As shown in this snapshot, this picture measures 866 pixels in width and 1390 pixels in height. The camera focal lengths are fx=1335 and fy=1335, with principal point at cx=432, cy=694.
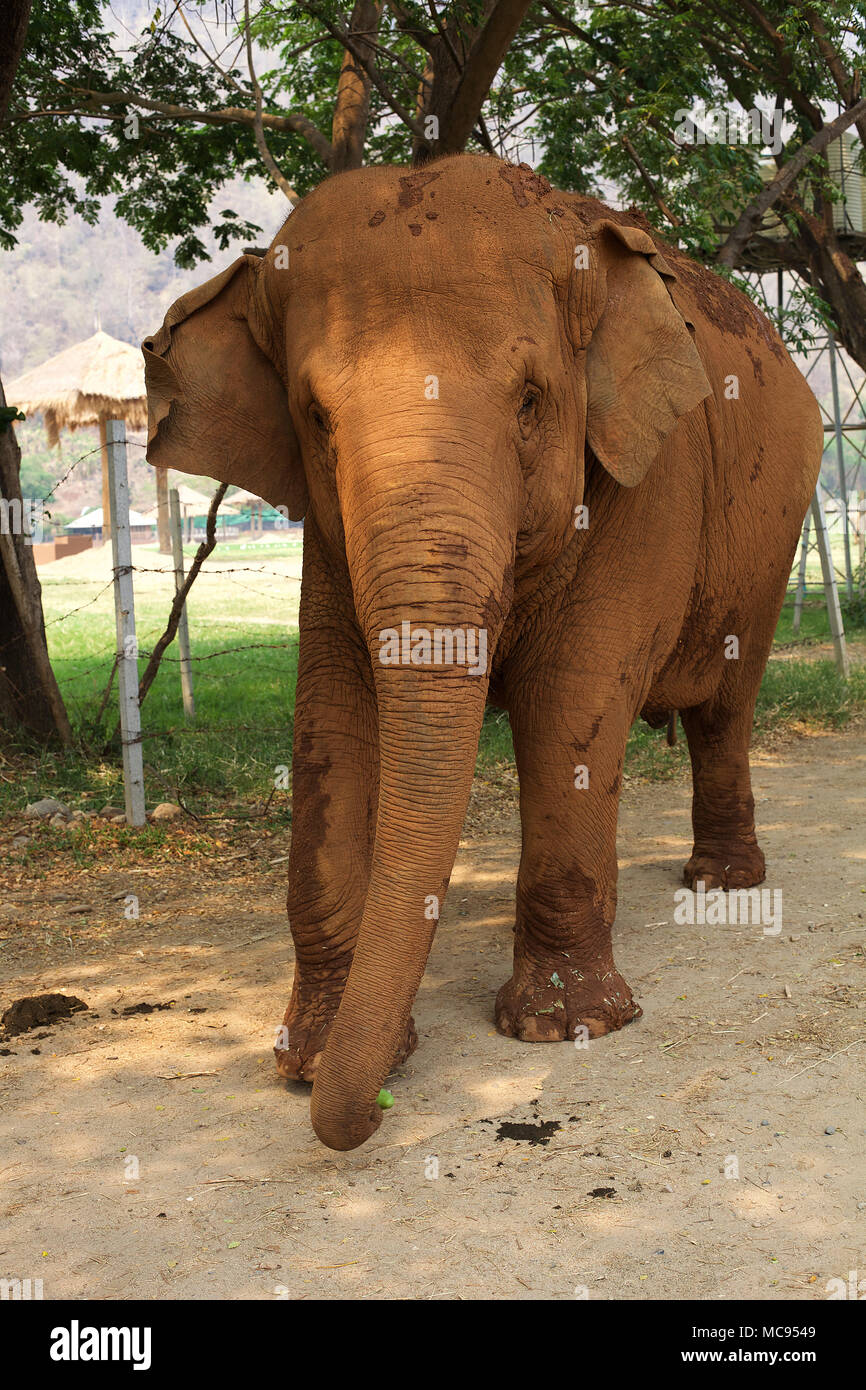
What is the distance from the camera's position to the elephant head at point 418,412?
3445 millimetres

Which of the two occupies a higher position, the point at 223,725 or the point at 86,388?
the point at 86,388

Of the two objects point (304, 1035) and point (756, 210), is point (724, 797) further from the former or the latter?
point (756, 210)

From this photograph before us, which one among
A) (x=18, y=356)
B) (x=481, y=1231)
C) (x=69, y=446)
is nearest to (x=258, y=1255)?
(x=481, y=1231)

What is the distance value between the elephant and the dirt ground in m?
0.28

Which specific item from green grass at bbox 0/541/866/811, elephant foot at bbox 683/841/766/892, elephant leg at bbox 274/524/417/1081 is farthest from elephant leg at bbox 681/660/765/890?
elephant leg at bbox 274/524/417/1081

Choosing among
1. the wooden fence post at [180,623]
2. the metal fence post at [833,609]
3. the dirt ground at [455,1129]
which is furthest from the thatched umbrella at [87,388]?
the dirt ground at [455,1129]

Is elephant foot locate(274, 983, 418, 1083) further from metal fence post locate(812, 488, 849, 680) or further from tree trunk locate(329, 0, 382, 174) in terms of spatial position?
metal fence post locate(812, 488, 849, 680)

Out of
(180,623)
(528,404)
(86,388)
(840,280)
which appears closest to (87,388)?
(86,388)

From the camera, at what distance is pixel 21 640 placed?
354 inches

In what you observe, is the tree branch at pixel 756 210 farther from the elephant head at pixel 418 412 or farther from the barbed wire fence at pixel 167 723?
the elephant head at pixel 418 412

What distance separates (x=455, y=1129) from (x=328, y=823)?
40.8 inches

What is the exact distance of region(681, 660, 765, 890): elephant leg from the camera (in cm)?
650

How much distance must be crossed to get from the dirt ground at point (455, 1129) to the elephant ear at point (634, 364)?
6.54 feet

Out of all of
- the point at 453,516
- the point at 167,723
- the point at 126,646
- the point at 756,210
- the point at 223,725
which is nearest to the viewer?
the point at 453,516
